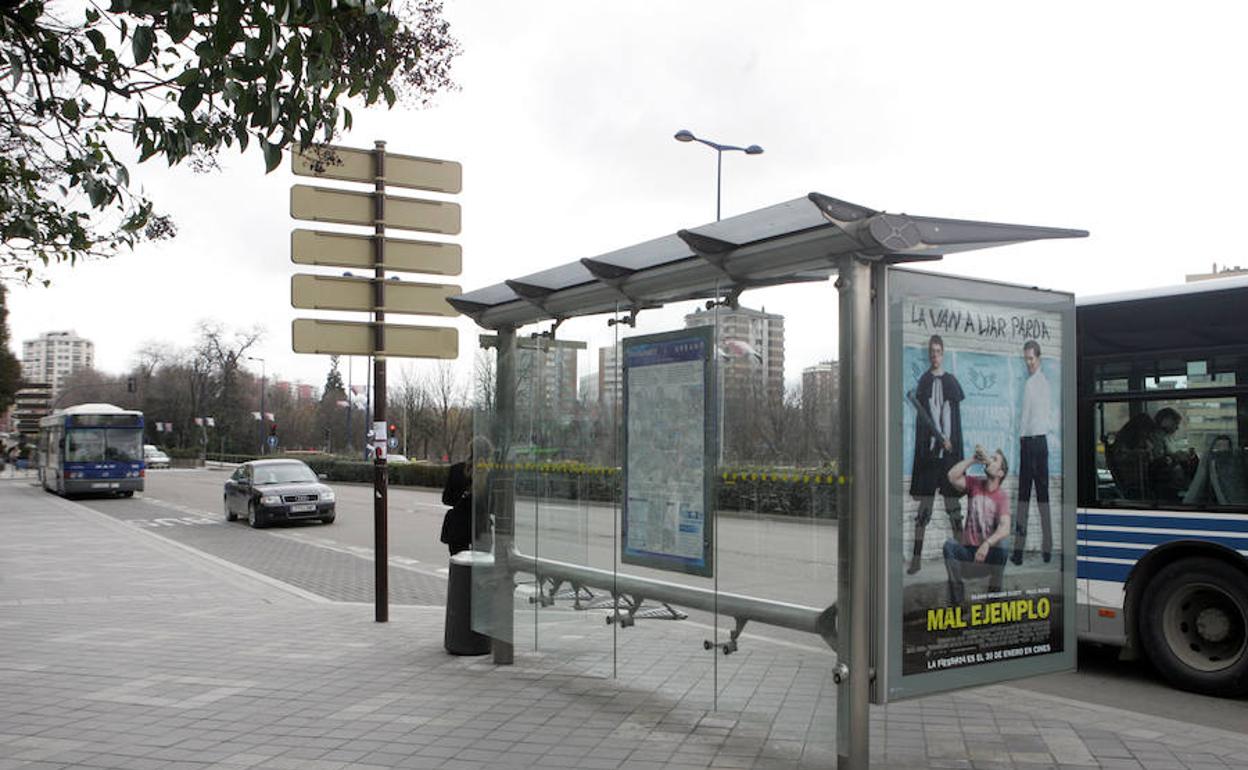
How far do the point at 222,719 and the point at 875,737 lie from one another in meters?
3.82

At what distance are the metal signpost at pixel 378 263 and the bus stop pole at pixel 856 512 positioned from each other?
5.23m

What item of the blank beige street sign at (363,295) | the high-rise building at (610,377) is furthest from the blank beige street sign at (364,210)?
the high-rise building at (610,377)

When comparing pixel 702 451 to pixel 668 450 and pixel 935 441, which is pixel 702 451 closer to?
pixel 668 450

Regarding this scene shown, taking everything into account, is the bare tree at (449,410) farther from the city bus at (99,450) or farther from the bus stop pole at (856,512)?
the bus stop pole at (856,512)

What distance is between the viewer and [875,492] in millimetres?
4629

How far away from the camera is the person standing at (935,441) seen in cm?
477

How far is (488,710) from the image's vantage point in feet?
19.9

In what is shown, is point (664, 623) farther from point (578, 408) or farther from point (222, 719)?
point (222, 719)

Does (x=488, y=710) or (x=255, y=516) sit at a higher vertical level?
(x=488, y=710)

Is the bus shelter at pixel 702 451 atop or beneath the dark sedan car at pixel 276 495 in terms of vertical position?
atop

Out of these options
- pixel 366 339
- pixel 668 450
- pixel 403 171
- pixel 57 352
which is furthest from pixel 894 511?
pixel 57 352

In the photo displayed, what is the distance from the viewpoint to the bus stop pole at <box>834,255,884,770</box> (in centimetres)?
457

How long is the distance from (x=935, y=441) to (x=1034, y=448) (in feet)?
2.49

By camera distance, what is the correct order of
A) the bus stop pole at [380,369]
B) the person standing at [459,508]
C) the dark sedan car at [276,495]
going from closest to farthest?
the person standing at [459,508] → the bus stop pole at [380,369] → the dark sedan car at [276,495]
